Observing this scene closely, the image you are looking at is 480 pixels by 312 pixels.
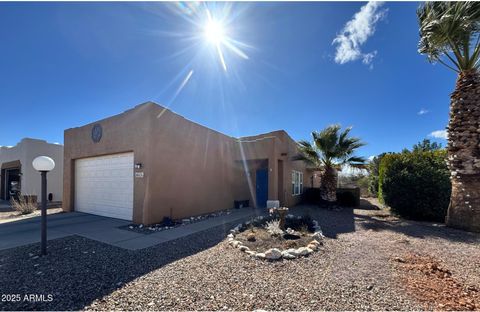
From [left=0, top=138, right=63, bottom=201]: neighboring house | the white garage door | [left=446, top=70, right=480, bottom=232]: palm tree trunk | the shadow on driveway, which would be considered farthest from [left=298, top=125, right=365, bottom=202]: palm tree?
[left=0, top=138, right=63, bottom=201]: neighboring house

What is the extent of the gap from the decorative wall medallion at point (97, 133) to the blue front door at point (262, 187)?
8.53m

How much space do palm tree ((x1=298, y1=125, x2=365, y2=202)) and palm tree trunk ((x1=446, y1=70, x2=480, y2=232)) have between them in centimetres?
404

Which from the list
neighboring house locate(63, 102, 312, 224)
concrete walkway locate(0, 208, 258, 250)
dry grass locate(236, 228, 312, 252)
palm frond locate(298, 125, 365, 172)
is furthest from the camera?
palm frond locate(298, 125, 365, 172)

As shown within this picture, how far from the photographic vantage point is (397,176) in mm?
9586

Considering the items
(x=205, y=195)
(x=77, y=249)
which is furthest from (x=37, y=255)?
(x=205, y=195)

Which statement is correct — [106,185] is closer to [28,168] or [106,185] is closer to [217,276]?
[217,276]

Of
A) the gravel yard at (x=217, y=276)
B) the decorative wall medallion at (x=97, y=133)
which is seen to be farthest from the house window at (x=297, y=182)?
the decorative wall medallion at (x=97, y=133)

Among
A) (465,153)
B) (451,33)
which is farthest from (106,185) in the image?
(451,33)

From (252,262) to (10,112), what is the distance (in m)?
16.2

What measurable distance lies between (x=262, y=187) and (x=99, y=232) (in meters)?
8.66

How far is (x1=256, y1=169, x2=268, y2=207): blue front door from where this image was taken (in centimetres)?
1291

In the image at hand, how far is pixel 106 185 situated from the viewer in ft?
30.3

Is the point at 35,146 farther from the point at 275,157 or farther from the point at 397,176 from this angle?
the point at 397,176

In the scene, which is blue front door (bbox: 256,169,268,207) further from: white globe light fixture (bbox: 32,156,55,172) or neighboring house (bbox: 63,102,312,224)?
white globe light fixture (bbox: 32,156,55,172)
